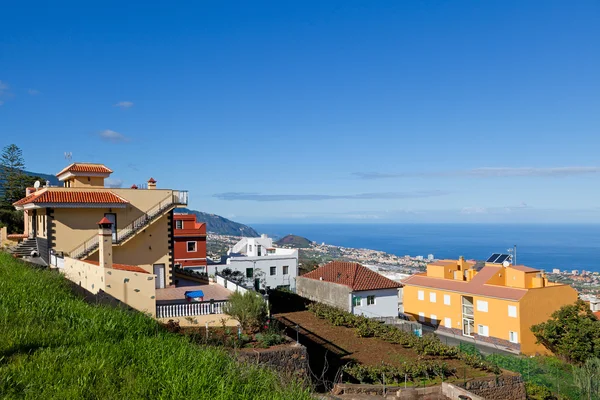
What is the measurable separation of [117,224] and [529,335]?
27.8m

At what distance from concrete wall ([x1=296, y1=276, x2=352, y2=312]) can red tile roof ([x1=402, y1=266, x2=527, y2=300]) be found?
532 inches

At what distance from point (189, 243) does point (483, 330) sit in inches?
932

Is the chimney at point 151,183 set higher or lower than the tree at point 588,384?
higher

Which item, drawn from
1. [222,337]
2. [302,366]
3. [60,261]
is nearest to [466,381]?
[302,366]

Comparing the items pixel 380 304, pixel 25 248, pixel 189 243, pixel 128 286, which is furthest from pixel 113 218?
pixel 380 304

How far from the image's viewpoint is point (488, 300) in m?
34.9

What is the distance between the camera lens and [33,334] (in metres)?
6.51

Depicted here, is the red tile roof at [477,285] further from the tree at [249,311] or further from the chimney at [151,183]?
the chimney at [151,183]

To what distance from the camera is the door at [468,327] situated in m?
37.2

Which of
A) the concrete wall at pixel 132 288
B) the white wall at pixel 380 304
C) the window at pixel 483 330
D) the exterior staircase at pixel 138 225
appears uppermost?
the exterior staircase at pixel 138 225

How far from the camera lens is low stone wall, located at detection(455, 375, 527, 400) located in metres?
14.0

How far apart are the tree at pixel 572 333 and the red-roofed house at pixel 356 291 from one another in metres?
10.5

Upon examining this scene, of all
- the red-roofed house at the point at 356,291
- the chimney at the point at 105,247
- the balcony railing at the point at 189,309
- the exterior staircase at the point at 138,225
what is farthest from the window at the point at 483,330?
the chimney at the point at 105,247

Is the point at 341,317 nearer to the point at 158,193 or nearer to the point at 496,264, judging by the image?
the point at 158,193
